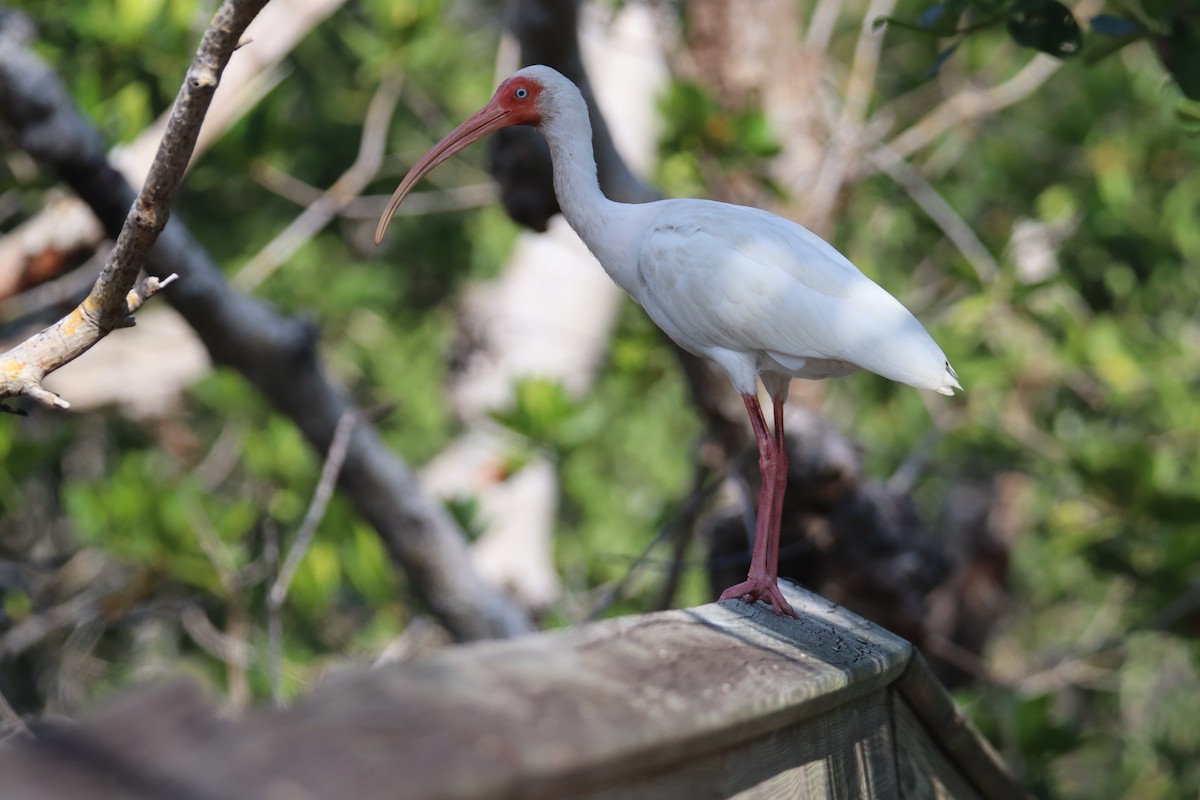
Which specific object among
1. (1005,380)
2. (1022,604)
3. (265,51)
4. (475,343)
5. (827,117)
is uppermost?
(265,51)

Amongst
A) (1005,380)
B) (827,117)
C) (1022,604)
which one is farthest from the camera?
(1022,604)

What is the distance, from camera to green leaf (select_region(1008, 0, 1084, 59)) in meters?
2.63

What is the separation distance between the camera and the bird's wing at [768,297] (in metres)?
2.53

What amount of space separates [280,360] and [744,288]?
1900mm

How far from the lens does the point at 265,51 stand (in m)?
4.65

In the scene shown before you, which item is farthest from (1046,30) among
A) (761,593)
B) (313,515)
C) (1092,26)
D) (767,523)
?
(313,515)

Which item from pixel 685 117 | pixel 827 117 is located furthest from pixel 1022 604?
pixel 685 117

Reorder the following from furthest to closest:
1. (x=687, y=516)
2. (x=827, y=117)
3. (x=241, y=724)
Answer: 1. (x=827, y=117)
2. (x=687, y=516)
3. (x=241, y=724)

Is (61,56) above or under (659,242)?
above

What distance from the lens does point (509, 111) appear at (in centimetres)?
296

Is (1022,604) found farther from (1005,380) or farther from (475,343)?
(475,343)

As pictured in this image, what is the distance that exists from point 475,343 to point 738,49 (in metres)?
2.65

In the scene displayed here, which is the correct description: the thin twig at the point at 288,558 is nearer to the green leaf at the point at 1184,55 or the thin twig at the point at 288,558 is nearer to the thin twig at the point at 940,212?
the green leaf at the point at 1184,55

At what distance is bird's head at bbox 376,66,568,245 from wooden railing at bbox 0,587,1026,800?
4.94ft
